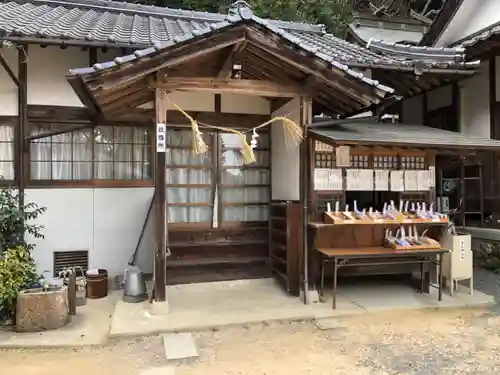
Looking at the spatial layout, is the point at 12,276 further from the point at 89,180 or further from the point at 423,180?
the point at 423,180

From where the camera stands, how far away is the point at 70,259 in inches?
313

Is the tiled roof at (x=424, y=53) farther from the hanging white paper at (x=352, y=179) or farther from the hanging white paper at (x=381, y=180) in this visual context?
the hanging white paper at (x=352, y=179)

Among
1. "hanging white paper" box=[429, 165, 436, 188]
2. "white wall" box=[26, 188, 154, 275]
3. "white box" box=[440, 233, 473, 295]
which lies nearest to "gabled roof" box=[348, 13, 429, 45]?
"hanging white paper" box=[429, 165, 436, 188]

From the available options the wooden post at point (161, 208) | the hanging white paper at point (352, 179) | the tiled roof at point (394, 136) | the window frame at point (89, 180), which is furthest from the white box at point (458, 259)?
the window frame at point (89, 180)

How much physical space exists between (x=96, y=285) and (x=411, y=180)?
227 inches

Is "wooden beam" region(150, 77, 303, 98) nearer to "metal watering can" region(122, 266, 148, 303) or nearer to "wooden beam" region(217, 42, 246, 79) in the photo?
"wooden beam" region(217, 42, 246, 79)

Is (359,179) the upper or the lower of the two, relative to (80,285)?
upper

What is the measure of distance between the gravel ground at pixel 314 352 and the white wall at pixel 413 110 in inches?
267

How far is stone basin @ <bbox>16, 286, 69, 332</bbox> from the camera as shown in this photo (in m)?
5.68

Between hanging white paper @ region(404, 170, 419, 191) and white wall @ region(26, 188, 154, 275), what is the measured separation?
4.69 m

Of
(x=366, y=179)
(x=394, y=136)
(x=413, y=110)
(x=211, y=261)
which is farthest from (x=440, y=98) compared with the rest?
→ (x=211, y=261)

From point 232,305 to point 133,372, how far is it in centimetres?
237

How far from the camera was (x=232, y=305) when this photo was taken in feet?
22.3

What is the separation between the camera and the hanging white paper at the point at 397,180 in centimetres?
741
